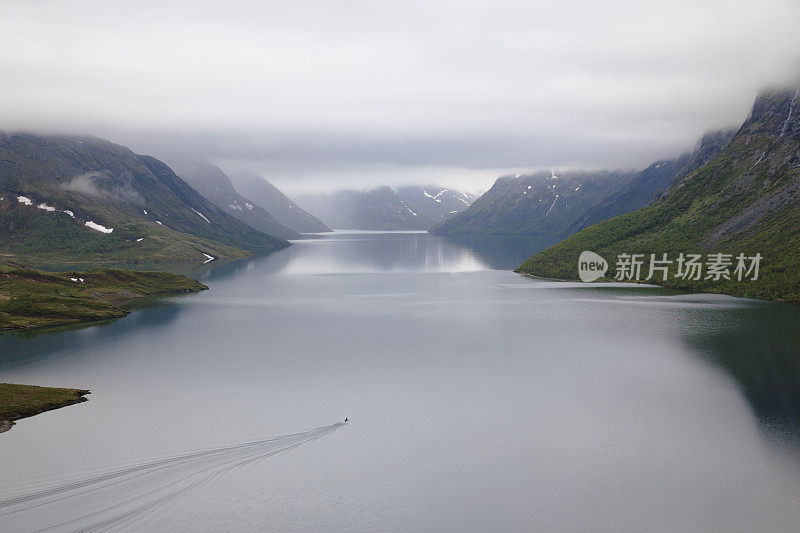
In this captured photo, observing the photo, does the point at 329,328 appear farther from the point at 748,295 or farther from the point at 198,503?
the point at 748,295

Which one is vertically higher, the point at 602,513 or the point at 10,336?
the point at 10,336

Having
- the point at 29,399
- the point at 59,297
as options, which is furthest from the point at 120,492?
the point at 59,297

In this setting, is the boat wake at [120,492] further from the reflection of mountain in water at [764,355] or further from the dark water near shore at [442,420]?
the reflection of mountain in water at [764,355]

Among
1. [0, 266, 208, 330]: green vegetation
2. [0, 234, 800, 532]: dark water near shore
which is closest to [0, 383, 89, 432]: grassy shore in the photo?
[0, 234, 800, 532]: dark water near shore

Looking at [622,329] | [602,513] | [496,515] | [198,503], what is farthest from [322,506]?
[622,329]

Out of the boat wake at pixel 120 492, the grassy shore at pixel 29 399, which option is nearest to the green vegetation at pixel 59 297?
the grassy shore at pixel 29 399

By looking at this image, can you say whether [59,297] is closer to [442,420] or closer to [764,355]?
[442,420]
